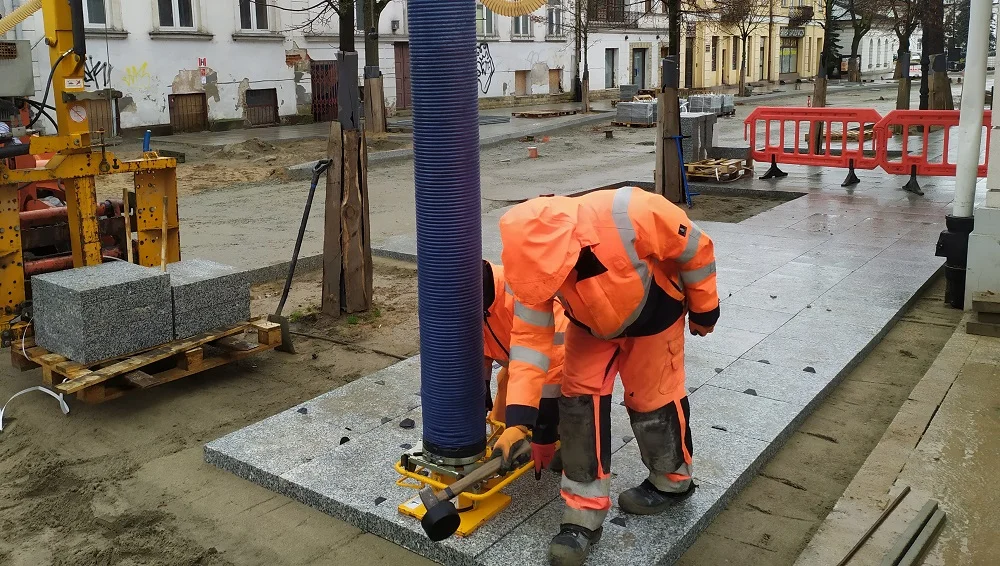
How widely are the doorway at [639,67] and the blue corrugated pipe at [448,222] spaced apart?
131ft

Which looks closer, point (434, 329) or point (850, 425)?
point (434, 329)

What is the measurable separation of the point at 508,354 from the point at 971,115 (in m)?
5.01

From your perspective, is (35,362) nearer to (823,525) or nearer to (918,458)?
(823,525)

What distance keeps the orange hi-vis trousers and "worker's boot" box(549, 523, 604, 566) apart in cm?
3

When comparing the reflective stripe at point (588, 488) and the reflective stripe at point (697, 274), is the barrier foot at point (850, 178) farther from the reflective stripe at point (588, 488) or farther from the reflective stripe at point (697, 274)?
the reflective stripe at point (588, 488)

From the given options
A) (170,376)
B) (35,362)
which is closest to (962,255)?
(170,376)

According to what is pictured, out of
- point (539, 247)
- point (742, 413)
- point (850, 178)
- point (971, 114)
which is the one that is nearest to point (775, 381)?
point (742, 413)

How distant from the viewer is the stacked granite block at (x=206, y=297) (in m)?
5.83

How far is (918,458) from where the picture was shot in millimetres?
4453

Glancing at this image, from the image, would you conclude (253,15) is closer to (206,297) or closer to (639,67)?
(206,297)

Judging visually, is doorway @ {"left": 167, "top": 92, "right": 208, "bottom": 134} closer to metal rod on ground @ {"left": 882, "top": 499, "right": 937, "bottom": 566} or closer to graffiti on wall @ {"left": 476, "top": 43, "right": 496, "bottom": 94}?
graffiti on wall @ {"left": 476, "top": 43, "right": 496, "bottom": 94}

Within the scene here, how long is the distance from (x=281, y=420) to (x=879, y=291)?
5.00 m

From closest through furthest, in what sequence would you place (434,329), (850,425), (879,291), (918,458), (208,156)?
(434,329) → (918,458) → (850,425) → (879,291) → (208,156)

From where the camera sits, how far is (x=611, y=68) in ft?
135
